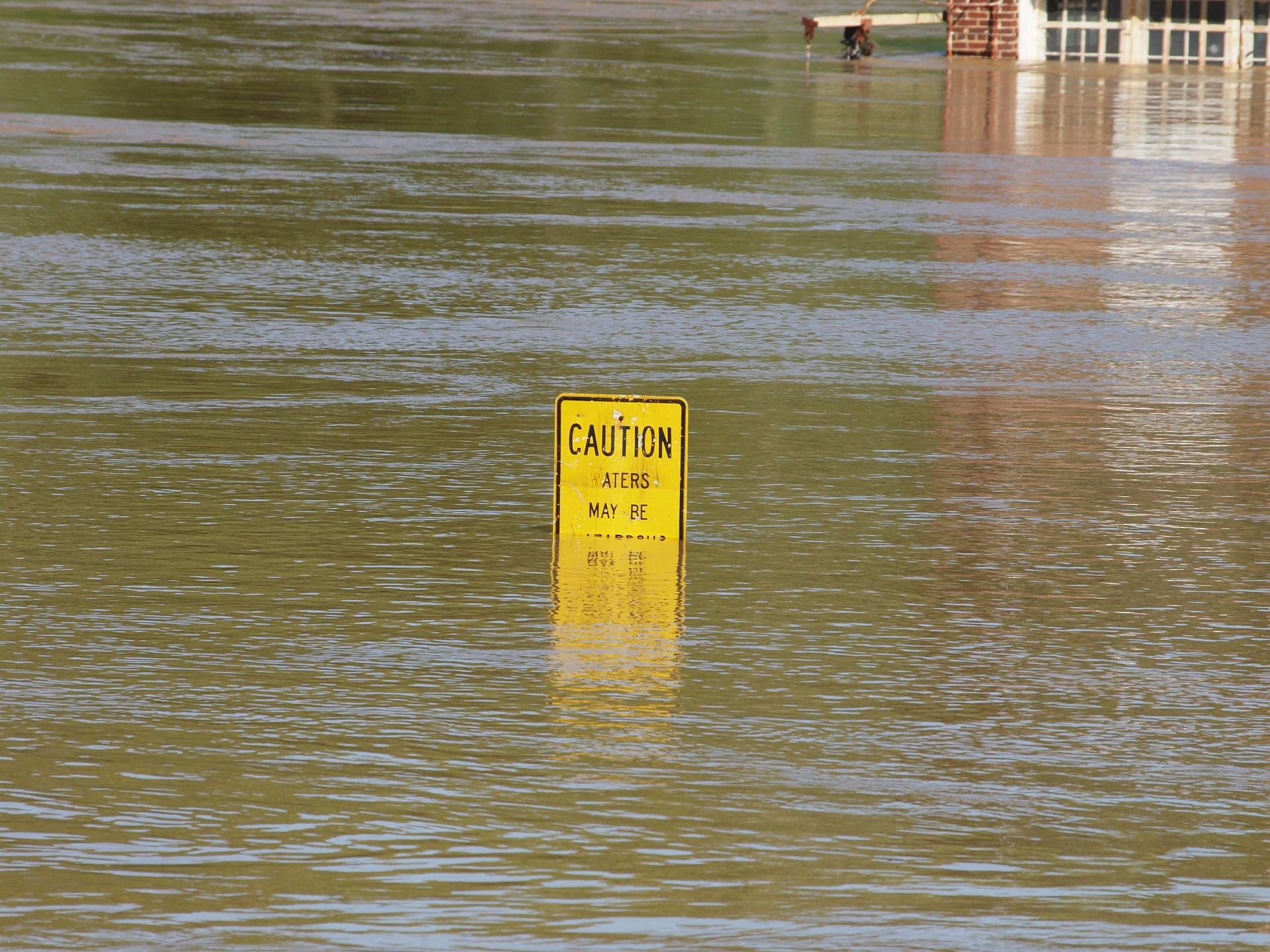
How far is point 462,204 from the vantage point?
14969mm

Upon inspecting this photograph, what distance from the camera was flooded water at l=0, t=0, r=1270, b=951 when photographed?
407 centimetres

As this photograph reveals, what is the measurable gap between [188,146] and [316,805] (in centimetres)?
1477

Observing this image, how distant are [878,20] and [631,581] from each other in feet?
103

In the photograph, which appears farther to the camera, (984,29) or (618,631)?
(984,29)

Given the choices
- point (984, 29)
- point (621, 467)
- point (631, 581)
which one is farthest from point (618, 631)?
point (984, 29)

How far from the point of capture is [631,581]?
20.2ft

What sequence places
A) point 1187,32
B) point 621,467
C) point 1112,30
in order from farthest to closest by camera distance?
1. point 1112,30
2. point 1187,32
3. point 621,467

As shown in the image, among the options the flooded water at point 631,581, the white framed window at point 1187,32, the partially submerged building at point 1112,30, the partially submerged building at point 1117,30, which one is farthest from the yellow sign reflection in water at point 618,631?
the white framed window at point 1187,32

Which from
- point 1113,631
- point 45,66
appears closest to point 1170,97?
point 45,66

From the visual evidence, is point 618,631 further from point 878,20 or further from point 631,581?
point 878,20

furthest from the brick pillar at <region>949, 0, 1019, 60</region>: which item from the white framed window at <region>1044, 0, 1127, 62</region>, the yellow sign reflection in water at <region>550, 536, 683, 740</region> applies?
the yellow sign reflection in water at <region>550, 536, 683, 740</region>

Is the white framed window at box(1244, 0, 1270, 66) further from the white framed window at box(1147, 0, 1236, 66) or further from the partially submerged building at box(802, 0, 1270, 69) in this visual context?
the white framed window at box(1147, 0, 1236, 66)

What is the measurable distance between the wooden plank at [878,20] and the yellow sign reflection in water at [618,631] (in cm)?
2893

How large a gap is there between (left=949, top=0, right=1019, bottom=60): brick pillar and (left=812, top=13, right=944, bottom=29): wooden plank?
35cm
